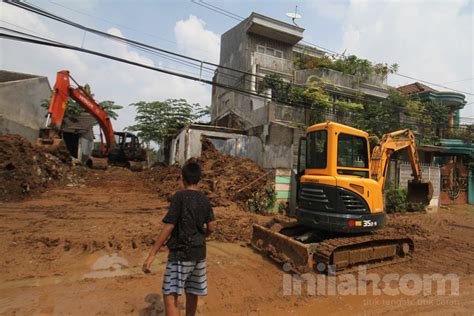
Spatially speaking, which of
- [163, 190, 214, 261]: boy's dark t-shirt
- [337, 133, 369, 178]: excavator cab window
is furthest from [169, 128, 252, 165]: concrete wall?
[163, 190, 214, 261]: boy's dark t-shirt

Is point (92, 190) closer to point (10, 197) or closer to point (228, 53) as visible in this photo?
point (10, 197)

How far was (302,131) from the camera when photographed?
11297mm

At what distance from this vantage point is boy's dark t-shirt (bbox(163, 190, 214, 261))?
3.00m

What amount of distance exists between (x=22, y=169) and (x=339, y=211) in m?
11.0

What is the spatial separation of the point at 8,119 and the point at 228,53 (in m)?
16.3

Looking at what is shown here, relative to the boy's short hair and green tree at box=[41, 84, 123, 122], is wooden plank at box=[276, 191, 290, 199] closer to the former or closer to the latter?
the boy's short hair

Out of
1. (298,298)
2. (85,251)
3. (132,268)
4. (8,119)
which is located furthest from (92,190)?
(8,119)

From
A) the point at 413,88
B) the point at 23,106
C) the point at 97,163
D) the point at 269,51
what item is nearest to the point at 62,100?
the point at 97,163

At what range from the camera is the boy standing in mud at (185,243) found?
2.96 meters

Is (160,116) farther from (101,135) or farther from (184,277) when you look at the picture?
(184,277)

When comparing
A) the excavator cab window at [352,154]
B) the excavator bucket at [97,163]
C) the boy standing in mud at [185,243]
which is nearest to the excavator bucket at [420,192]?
the excavator cab window at [352,154]

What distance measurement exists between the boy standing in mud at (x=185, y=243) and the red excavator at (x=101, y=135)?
1177cm

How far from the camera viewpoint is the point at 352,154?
6.11 metres

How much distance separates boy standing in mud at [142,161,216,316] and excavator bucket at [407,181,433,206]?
23.7 ft
